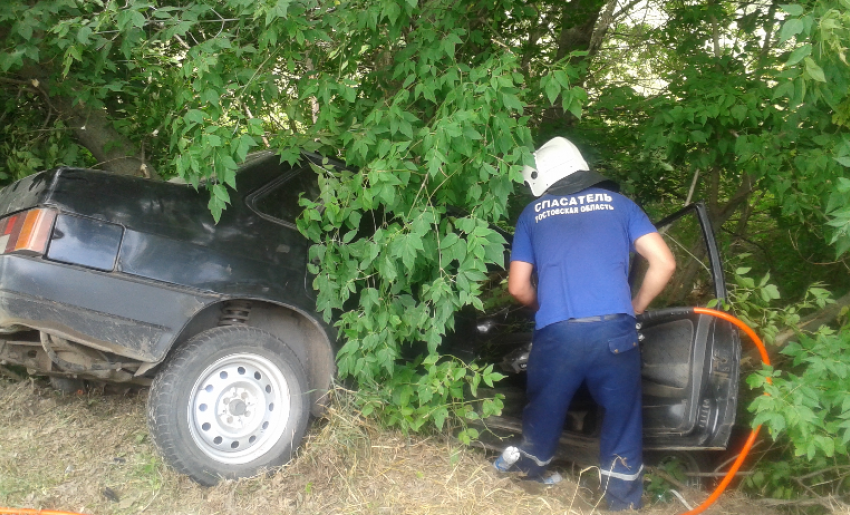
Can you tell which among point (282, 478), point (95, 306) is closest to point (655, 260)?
point (282, 478)

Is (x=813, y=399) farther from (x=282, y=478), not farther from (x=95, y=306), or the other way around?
(x=95, y=306)

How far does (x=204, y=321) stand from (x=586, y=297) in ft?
6.33

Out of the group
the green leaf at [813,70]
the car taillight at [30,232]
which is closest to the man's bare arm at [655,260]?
the green leaf at [813,70]

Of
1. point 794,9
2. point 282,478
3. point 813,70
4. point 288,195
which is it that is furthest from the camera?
point 288,195

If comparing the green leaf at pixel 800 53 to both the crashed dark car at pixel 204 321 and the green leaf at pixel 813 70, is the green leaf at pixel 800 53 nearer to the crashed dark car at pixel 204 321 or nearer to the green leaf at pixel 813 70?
the green leaf at pixel 813 70

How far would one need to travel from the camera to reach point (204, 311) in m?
3.55

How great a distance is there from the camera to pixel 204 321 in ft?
11.8

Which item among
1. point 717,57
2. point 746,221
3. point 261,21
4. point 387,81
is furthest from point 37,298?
point 746,221

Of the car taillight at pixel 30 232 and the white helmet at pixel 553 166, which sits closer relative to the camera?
the car taillight at pixel 30 232

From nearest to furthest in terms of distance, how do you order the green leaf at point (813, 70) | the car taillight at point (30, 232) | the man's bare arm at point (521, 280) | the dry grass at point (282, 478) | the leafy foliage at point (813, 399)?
1. the green leaf at point (813, 70)
2. the leafy foliage at point (813, 399)
3. the car taillight at point (30, 232)
4. the dry grass at point (282, 478)
5. the man's bare arm at point (521, 280)

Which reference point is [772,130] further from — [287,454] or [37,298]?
[37,298]

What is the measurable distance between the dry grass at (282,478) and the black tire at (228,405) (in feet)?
0.36

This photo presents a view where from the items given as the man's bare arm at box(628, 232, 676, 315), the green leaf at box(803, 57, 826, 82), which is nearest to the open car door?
the man's bare arm at box(628, 232, 676, 315)

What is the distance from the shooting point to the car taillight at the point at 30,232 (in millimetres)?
3049
